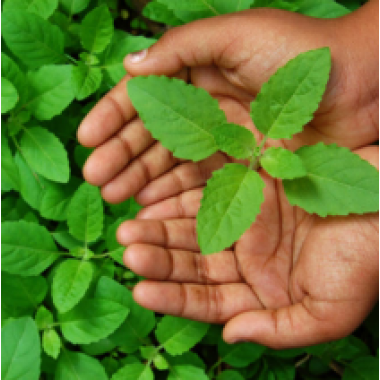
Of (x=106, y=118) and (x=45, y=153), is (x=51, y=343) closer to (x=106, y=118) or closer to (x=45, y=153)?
(x=45, y=153)

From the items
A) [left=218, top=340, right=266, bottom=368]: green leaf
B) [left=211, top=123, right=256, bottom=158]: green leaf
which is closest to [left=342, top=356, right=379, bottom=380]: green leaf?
[left=218, top=340, right=266, bottom=368]: green leaf

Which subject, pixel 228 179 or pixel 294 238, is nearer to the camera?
→ pixel 228 179

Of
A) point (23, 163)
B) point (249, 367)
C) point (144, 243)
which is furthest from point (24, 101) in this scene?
point (249, 367)

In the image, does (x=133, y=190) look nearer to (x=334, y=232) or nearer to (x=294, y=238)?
(x=294, y=238)

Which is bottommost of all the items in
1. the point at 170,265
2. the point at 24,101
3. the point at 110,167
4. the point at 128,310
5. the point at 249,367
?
the point at 249,367

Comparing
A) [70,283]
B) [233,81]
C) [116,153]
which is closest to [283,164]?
[233,81]

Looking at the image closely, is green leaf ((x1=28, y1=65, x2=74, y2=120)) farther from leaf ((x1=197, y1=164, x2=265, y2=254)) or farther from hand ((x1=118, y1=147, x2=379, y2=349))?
leaf ((x1=197, y1=164, x2=265, y2=254))
